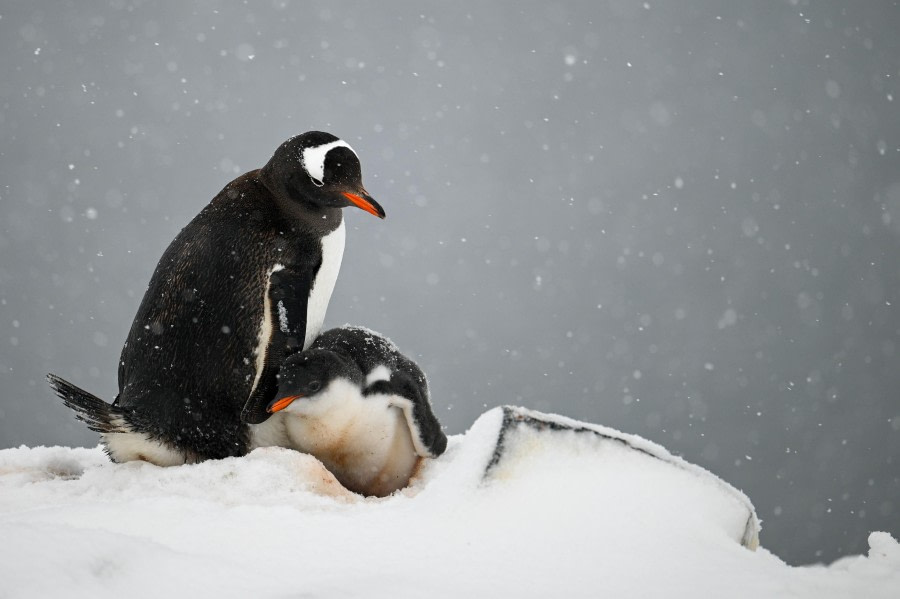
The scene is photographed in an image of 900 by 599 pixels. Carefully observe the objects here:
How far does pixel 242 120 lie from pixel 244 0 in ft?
45.7

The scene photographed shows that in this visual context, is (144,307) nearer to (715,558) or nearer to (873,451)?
(715,558)

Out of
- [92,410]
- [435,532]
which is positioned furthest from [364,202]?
[435,532]

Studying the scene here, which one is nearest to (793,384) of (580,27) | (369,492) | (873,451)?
(873,451)

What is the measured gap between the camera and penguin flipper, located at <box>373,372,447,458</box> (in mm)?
1925

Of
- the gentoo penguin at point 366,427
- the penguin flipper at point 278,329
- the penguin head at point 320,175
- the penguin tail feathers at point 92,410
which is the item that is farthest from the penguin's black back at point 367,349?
the penguin tail feathers at point 92,410

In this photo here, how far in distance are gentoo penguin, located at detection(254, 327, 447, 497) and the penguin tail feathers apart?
0.32m

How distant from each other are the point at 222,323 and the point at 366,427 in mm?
430

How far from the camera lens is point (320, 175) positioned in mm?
1988

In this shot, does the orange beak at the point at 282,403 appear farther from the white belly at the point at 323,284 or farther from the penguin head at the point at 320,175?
the penguin head at the point at 320,175

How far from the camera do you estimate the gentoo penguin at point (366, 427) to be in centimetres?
192

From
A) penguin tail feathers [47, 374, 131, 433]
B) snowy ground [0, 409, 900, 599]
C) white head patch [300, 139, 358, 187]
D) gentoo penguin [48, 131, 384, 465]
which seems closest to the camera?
snowy ground [0, 409, 900, 599]

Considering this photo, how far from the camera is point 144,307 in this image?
6.51ft

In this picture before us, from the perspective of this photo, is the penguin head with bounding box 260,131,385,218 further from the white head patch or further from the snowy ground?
the snowy ground

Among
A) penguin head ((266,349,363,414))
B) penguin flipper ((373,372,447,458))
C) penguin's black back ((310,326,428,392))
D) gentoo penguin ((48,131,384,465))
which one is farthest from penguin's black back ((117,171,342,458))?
penguin flipper ((373,372,447,458))
